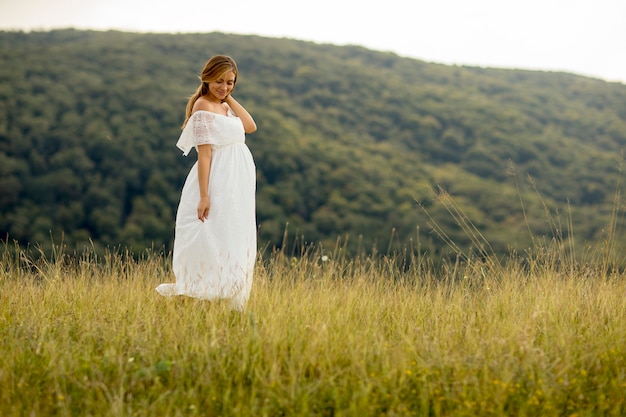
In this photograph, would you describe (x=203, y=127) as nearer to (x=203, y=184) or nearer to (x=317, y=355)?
(x=203, y=184)

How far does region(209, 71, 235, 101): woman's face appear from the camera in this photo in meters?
4.38

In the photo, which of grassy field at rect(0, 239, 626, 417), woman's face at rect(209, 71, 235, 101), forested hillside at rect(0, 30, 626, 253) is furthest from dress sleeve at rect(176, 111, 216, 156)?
forested hillside at rect(0, 30, 626, 253)

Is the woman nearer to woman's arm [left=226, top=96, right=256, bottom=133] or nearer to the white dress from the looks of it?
the white dress

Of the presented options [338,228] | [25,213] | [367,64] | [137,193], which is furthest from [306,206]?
[367,64]

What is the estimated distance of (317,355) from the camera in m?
3.29

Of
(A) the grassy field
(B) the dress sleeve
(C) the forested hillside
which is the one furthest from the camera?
(C) the forested hillside

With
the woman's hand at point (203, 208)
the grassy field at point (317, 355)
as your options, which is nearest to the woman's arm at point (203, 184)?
the woman's hand at point (203, 208)

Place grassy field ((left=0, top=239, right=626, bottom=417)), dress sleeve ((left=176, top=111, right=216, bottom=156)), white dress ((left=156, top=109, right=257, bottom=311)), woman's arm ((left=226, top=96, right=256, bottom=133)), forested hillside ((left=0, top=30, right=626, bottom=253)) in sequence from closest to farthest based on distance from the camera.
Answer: grassy field ((left=0, top=239, right=626, bottom=417)) < white dress ((left=156, top=109, right=257, bottom=311)) < dress sleeve ((left=176, top=111, right=216, bottom=156)) < woman's arm ((left=226, top=96, right=256, bottom=133)) < forested hillside ((left=0, top=30, right=626, bottom=253))

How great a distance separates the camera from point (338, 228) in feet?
132

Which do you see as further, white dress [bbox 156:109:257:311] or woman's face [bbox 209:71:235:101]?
woman's face [bbox 209:71:235:101]

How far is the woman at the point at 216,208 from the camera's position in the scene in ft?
13.7

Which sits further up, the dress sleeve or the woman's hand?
the dress sleeve

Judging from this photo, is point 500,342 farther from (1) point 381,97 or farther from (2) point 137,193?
(1) point 381,97

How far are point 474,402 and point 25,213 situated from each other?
3551 cm
